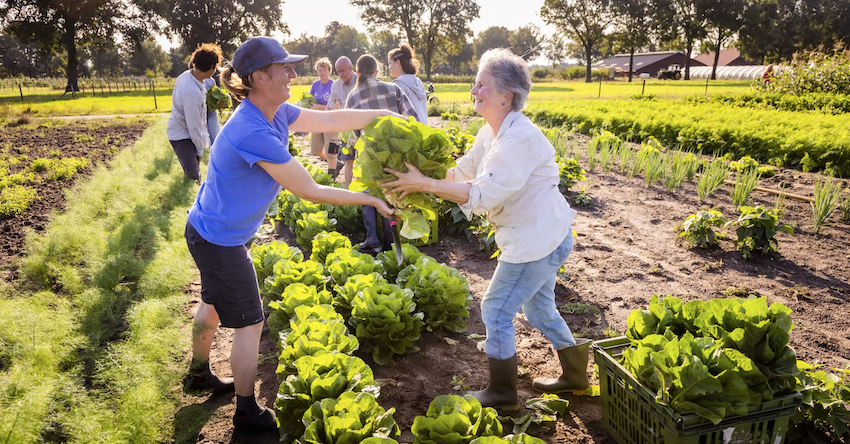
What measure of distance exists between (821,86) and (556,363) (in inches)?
768

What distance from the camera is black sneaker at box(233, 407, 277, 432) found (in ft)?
9.02

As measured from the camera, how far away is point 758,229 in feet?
16.4

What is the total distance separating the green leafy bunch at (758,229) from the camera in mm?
4984

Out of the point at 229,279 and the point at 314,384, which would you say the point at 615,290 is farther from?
the point at 229,279

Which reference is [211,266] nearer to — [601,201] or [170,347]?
[170,347]

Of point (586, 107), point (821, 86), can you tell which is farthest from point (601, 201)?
point (821, 86)

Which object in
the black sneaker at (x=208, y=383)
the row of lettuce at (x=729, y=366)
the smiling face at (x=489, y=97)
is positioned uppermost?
the smiling face at (x=489, y=97)

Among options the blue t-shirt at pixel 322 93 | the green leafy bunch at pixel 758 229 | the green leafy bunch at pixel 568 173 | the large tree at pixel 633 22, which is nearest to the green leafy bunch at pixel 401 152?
the green leafy bunch at pixel 758 229

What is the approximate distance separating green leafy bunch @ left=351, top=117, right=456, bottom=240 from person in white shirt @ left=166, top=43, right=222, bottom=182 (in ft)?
12.9

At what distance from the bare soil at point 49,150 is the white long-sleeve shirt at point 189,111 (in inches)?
88.5

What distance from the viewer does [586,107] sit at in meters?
15.9

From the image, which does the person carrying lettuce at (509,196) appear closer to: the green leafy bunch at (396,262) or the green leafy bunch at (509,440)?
the green leafy bunch at (509,440)

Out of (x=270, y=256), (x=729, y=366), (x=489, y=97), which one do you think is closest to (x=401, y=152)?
(x=489, y=97)

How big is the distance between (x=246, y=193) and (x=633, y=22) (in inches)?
2609
